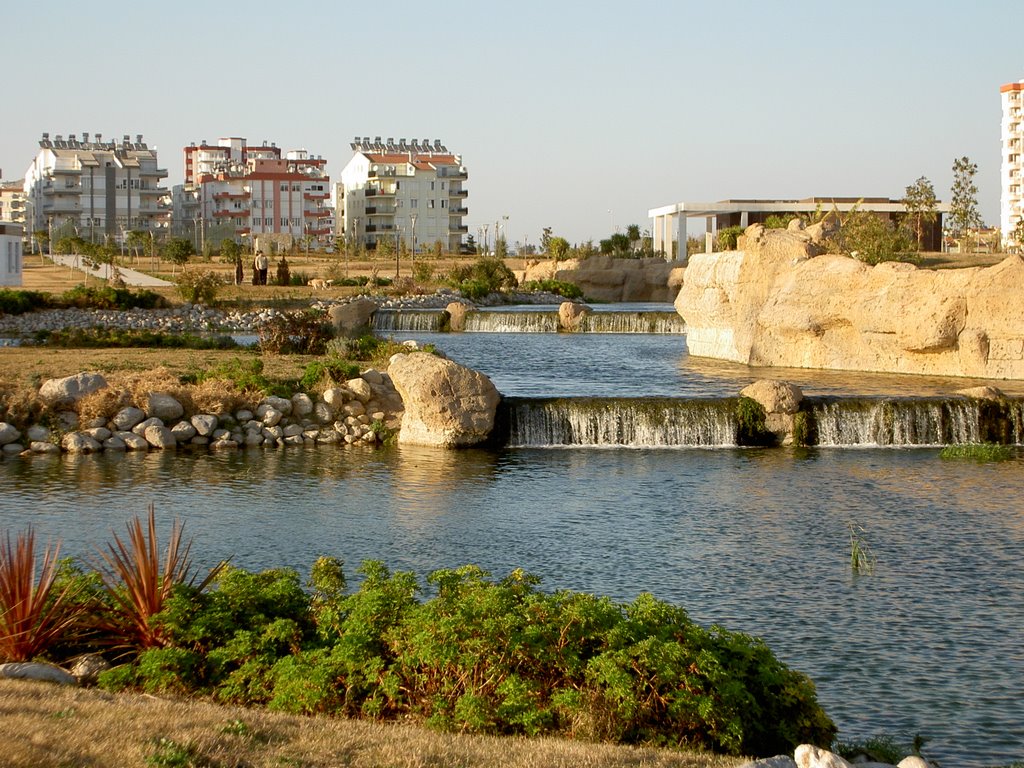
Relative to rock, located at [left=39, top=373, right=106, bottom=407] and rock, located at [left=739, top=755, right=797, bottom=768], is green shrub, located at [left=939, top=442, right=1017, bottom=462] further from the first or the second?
rock, located at [left=739, top=755, right=797, bottom=768]

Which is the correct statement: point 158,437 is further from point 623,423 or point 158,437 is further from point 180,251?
point 180,251

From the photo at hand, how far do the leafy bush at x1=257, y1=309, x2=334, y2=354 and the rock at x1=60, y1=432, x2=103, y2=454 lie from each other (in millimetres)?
8246

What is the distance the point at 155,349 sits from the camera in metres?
29.3

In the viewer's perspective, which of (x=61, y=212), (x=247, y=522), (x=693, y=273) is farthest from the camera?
(x=61, y=212)

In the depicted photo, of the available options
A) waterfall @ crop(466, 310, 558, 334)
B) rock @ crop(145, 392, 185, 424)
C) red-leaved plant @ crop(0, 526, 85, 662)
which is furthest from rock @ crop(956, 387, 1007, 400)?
waterfall @ crop(466, 310, 558, 334)

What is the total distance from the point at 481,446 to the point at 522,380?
24.0 ft

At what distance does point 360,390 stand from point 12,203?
465 ft

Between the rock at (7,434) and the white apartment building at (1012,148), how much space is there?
392 feet

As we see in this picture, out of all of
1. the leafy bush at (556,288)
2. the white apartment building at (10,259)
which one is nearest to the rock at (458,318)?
the leafy bush at (556,288)

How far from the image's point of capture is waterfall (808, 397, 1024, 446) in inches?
847

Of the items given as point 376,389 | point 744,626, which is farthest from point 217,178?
point 744,626

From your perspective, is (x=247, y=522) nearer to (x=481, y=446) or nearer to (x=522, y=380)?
(x=481, y=446)

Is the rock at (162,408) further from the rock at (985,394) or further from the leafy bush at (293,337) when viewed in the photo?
the rock at (985,394)

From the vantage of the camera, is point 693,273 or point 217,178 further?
point 217,178
